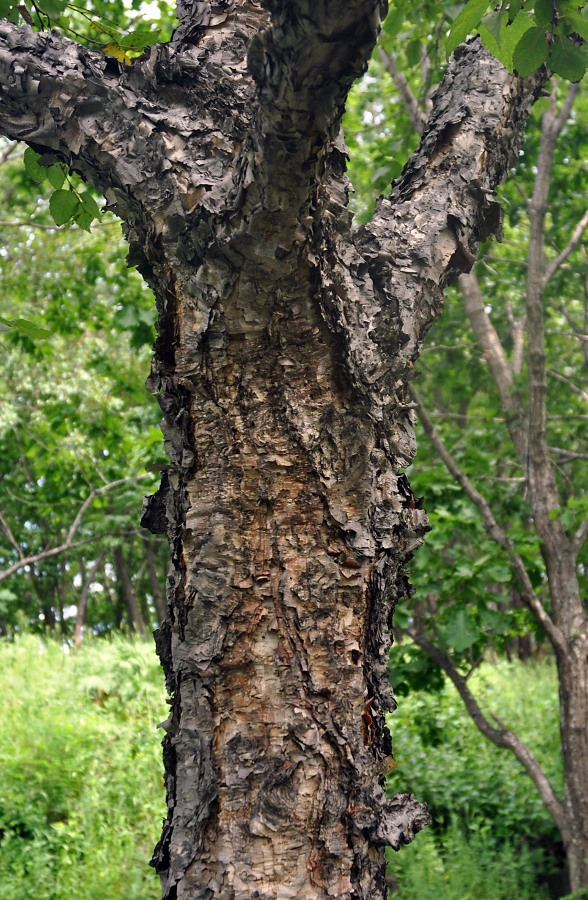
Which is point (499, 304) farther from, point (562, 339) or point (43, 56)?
point (43, 56)

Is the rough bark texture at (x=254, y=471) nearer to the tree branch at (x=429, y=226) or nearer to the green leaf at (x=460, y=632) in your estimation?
the tree branch at (x=429, y=226)

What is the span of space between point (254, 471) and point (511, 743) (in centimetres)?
337

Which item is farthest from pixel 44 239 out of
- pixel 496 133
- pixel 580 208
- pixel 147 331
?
pixel 496 133

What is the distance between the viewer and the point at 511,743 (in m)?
3.83

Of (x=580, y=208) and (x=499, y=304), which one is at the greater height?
(x=499, y=304)

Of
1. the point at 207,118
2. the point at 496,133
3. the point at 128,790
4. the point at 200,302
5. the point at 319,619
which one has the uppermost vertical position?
the point at 496,133

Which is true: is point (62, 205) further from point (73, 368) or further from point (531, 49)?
point (73, 368)

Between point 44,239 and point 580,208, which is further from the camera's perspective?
point 44,239

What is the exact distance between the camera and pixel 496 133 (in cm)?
171

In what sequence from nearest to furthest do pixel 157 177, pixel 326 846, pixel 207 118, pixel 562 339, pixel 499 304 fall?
pixel 326 846, pixel 157 177, pixel 207 118, pixel 499 304, pixel 562 339

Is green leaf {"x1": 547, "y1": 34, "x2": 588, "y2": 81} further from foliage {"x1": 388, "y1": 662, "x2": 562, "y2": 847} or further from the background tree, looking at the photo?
foliage {"x1": 388, "y1": 662, "x2": 562, "y2": 847}

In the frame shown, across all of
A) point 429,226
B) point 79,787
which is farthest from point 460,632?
point 79,787

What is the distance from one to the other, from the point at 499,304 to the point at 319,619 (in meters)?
6.55

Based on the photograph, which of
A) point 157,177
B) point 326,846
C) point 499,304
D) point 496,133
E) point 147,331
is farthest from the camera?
point 499,304
